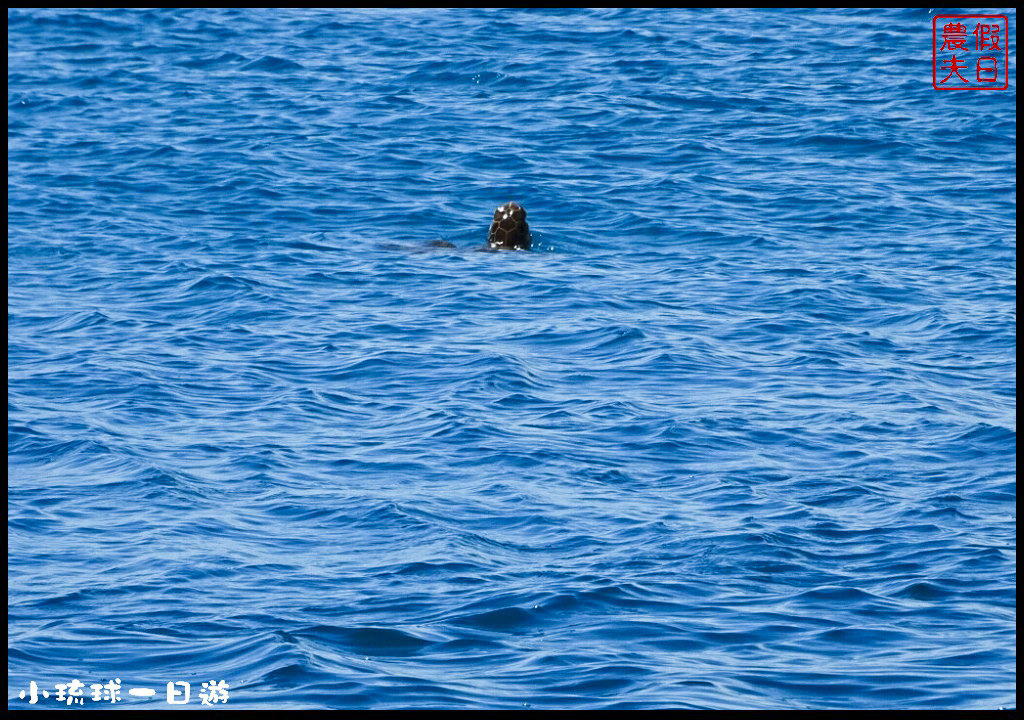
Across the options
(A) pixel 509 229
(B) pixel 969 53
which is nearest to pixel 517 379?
(A) pixel 509 229

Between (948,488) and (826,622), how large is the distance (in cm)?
320

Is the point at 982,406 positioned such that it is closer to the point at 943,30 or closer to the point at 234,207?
the point at 234,207

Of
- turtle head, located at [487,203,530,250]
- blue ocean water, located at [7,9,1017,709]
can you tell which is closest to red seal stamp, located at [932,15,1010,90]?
blue ocean water, located at [7,9,1017,709]

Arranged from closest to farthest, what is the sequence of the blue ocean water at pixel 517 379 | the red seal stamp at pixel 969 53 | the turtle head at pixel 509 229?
the blue ocean water at pixel 517 379 < the turtle head at pixel 509 229 < the red seal stamp at pixel 969 53

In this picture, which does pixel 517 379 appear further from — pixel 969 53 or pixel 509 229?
pixel 969 53

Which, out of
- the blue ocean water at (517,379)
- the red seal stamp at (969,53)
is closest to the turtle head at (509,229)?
the blue ocean water at (517,379)

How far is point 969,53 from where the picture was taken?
32.3 m

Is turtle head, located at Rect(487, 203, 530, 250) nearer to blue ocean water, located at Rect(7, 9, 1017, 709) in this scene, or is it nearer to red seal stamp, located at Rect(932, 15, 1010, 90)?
blue ocean water, located at Rect(7, 9, 1017, 709)

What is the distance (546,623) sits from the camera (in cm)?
992

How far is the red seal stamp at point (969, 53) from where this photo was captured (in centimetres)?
3061

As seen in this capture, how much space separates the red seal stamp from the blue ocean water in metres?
0.46

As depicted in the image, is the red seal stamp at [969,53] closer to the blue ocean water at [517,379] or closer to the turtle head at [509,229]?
the blue ocean water at [517,379]

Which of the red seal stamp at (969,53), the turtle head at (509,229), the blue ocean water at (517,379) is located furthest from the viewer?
the red seal stamp at (969,53)

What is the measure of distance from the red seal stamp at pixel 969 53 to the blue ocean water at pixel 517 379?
0.46 m
